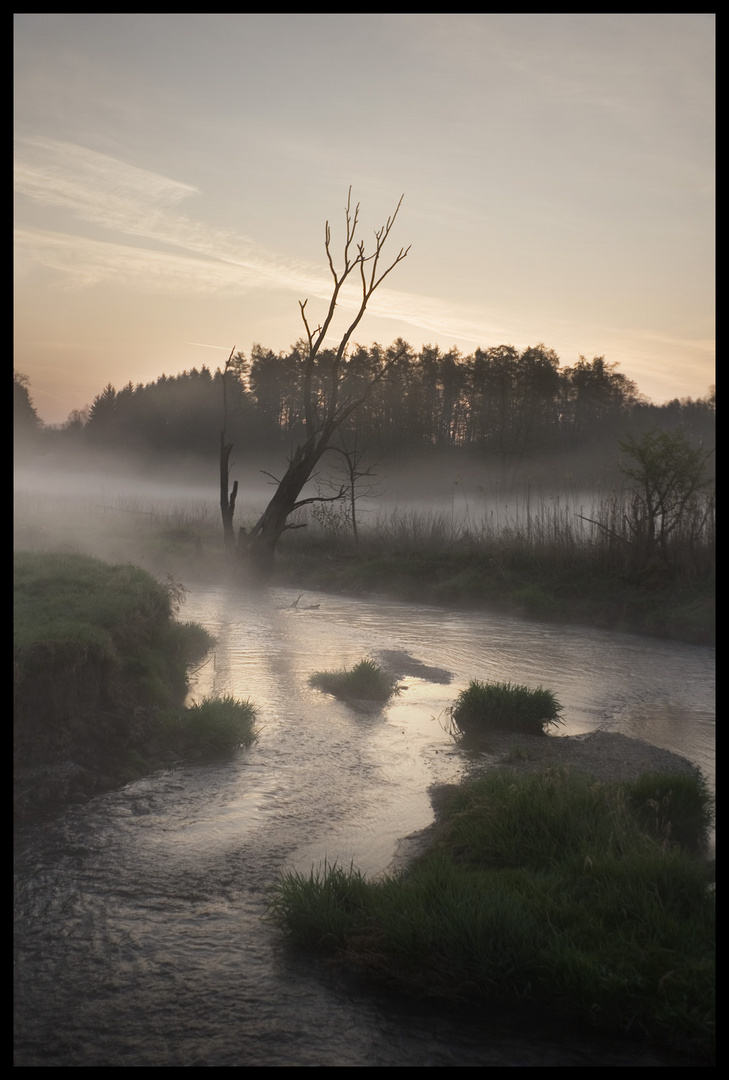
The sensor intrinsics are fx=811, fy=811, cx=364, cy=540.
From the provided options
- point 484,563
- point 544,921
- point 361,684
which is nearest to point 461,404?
point 484,563

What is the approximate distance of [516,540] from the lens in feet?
60.0

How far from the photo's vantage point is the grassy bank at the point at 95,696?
5895mm

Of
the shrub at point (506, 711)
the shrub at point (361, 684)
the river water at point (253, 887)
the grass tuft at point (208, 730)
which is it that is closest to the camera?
the river water at point (253, 887)

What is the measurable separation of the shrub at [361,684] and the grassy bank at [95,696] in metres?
1.65

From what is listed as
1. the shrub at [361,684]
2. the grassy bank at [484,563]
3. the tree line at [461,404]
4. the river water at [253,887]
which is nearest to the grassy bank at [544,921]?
the river water at [253,887]

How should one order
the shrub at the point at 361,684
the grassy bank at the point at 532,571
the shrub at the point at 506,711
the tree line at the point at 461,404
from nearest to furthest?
the shrub at the point at 506,711, the shrub at the point at 361,684, the grassy bank at the point at 532,571, the tree line at the point at 461,404

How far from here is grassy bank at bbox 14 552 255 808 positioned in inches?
232

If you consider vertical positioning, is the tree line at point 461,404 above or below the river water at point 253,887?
above

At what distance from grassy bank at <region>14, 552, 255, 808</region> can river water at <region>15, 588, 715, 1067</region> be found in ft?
1.01

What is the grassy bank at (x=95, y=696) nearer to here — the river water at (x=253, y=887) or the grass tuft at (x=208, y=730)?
the grass tuft at (x=208, y=730)

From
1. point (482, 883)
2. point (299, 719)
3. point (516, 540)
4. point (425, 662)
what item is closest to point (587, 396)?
point (516, 540)

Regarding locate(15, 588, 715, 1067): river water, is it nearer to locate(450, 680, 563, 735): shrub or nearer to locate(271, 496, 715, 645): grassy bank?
locate(450, 680, 563, 735): shrub

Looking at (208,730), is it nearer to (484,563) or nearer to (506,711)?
(506,711)
